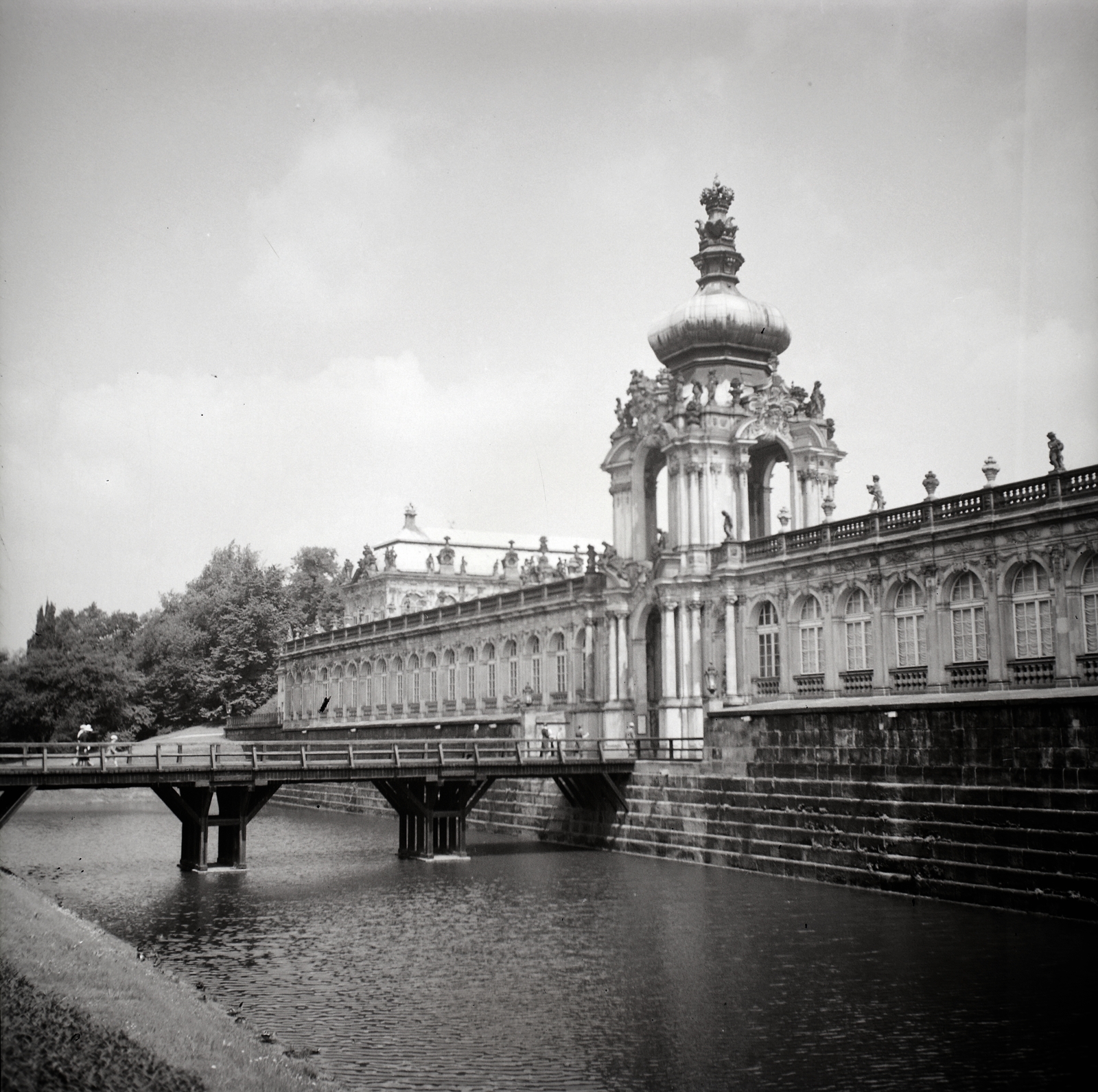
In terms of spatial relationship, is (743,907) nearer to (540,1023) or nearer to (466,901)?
(466,901)

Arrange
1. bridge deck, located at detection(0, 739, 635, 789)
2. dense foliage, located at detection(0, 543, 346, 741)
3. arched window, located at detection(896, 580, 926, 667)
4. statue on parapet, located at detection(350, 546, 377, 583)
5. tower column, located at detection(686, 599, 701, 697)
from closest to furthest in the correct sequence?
bridge deck, located at detection(0, 739, 635, 789), arched window, located at detection(896, 580, 926, 667), tower column, located at detection(686, 599, 701, 697), dense foliage, located at detection(0, 543, 346, 741), statue on parapet, located at detection(350, 546, 377, 583)

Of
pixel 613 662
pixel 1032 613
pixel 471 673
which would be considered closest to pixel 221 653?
pixel 471 673

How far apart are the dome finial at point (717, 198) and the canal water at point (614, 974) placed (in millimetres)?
28245

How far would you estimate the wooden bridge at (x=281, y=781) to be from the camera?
3519 cm

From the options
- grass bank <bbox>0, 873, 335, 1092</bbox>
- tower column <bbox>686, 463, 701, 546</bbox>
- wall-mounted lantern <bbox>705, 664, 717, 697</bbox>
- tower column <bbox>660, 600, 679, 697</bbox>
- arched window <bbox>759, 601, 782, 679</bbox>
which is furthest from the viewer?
tower column <bbox>686, 463, 701, 546</bbox>

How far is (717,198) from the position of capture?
54344 mm

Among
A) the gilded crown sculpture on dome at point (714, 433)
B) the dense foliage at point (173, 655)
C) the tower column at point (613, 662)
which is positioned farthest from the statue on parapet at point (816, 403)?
the dense foliage at point (173, 655)

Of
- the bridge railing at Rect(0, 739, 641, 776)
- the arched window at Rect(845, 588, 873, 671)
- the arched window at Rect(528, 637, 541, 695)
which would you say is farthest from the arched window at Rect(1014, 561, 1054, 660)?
the arched window at Rect(528, 637, 541, 695)

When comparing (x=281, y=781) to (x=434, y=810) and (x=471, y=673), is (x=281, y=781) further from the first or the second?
(x=471, y=673)

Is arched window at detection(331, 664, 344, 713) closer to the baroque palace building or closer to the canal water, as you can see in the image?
the baroque palace building

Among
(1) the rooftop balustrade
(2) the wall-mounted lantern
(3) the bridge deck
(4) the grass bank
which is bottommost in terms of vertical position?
(4) the grass bank

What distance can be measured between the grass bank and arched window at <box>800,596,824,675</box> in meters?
26.8

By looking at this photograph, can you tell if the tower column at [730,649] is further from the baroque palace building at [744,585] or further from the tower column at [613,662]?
the tower column at [613,662]

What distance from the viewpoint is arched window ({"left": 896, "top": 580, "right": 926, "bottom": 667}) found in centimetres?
3988
